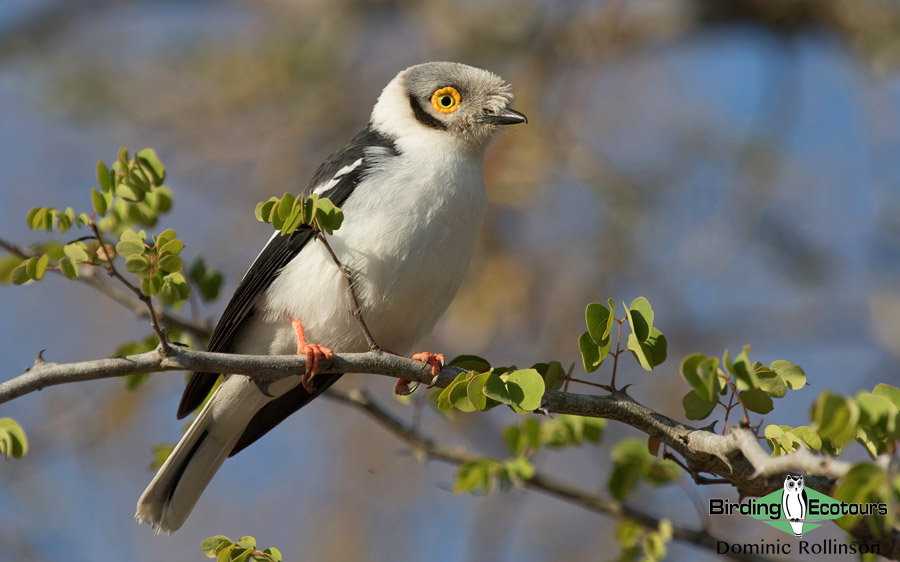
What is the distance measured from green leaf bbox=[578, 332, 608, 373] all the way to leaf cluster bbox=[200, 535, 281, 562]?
1140 mm

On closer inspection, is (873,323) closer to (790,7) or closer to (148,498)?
(790,7)

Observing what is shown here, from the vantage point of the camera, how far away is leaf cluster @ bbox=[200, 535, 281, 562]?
2594mm

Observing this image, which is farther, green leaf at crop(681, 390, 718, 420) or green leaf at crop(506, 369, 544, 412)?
green leaf at crop(506, 369, 544, 412)

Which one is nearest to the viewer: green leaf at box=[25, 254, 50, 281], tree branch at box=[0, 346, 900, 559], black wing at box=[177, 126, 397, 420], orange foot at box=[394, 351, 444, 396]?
tree branch at box=[0, 346, 900, 559]

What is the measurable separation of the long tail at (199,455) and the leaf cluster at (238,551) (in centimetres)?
128

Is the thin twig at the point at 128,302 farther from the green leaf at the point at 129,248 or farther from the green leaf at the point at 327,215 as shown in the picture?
the green leaf at the point at 327,215

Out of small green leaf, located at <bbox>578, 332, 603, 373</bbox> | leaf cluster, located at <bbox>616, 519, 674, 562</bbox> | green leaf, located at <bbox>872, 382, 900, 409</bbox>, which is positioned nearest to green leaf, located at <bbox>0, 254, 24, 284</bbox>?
small green leaf, located at <bbox>578, 332, 603, 373</bbox>

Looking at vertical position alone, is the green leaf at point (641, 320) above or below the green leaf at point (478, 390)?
above

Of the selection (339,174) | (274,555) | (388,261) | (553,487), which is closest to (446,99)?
(339,174)

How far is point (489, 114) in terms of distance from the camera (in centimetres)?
450

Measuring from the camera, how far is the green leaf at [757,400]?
243 cm

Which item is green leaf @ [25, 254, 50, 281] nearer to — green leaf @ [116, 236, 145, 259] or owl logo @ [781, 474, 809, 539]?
green leaf @ [116, 236, 145, 259]

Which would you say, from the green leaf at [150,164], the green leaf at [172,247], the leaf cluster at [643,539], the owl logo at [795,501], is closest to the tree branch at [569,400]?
the owl logo at [795,501]

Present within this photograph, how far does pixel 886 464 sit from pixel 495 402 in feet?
4.40
